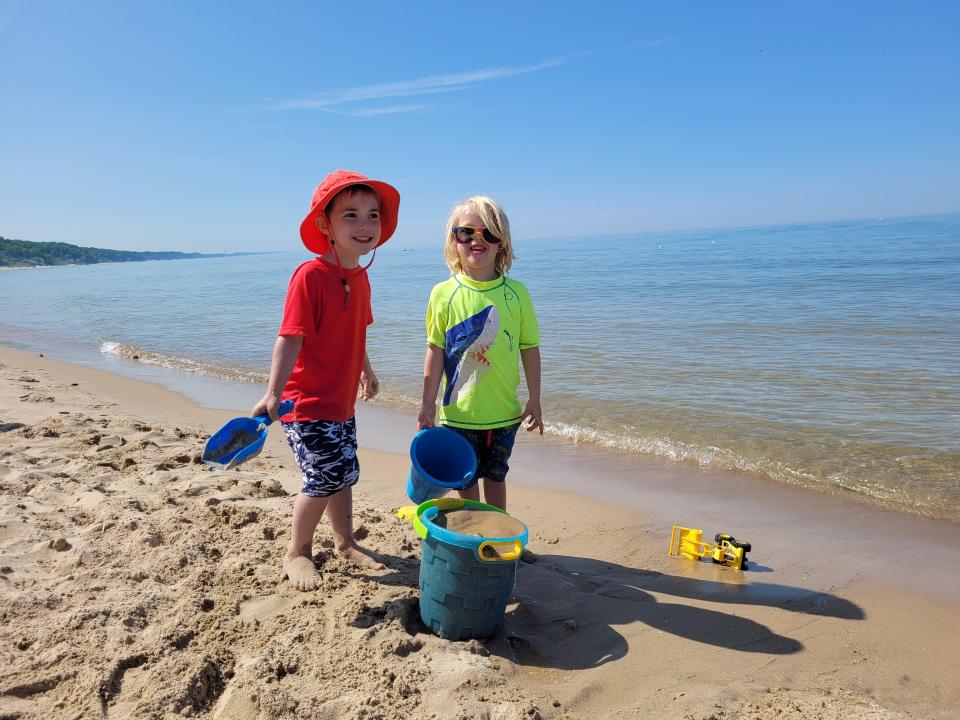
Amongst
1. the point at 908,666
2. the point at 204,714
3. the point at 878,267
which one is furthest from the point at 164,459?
the point at 878,267

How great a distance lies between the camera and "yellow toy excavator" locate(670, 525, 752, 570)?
3.35 metres

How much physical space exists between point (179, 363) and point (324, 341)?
8610 millimetres

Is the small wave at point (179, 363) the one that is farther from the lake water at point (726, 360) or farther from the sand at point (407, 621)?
the sand at point (407, 621)

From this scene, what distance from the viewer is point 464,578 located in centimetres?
240

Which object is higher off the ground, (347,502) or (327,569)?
(347,502)

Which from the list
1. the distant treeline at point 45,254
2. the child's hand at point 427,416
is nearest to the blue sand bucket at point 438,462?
the child's hand at point 427,416

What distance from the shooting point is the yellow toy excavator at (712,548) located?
3.35 m

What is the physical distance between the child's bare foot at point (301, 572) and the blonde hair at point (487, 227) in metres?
1.61

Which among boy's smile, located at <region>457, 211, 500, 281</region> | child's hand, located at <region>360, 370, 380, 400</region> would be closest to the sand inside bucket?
child's hand, located at <region>360, 370, 380, 400</region>

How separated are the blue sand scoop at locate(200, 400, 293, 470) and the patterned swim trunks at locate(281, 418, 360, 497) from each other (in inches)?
6.4

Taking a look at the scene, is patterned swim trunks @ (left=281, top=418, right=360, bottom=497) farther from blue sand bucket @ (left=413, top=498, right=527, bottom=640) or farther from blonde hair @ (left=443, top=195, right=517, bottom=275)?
blonde hair @ (left=443, top=195, right=517, bottom=275)

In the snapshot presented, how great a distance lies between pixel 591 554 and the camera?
3.59 m

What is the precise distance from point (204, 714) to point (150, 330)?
1414 cm

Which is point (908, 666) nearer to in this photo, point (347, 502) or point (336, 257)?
point (347, 502)
